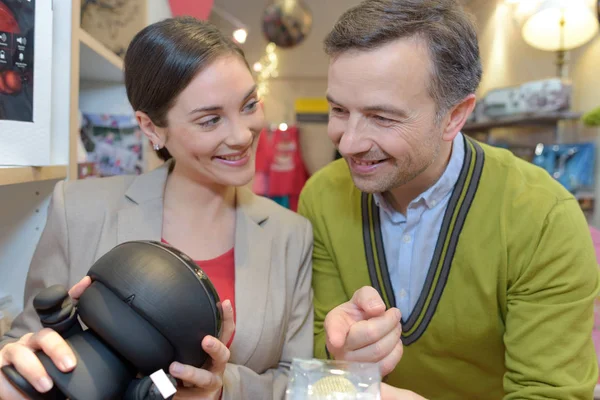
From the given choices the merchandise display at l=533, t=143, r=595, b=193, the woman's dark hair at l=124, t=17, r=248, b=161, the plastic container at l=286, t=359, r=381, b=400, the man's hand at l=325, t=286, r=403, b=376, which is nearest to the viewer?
the plastic container at l=286, t=359, r=381, b=400

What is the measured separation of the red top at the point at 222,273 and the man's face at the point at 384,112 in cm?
38

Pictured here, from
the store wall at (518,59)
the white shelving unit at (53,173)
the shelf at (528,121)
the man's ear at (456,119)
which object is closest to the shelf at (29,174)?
the white shelving unit at (53,173)

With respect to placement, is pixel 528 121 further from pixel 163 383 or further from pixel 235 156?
pixel 163 383

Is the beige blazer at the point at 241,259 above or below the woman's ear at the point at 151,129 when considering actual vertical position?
below

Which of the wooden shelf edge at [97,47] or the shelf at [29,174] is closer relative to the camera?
the shelf at [29,174]

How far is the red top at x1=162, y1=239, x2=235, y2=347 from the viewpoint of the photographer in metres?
1.25

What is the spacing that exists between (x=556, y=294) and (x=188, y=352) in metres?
0.88

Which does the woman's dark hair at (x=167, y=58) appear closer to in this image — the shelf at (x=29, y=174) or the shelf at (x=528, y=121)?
the shelf at (x=29, y=174)

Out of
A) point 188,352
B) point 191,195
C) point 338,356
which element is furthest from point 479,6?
point 188,352

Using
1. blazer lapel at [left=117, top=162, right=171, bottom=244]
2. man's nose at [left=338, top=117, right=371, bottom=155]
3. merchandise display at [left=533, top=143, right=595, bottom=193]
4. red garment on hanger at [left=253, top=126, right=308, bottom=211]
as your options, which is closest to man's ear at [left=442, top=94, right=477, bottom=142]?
man's nose at [left=338, top=117, right=371, bottom=155]

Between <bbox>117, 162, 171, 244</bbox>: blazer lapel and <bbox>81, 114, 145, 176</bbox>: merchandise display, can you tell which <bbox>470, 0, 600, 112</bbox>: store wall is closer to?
<bbox>81, 114, 145, 176</bbox>: merchandise display

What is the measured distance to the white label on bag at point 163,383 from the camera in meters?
0.70

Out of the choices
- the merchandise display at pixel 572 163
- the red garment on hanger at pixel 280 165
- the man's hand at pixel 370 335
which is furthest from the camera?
the red garment on hanger at pixel 280 165

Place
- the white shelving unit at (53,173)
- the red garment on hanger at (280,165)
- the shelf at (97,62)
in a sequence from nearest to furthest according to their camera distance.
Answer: the white shelving unit at (53,173)
the shelf at (97,62)
the red garment on hanger at (280,165)
